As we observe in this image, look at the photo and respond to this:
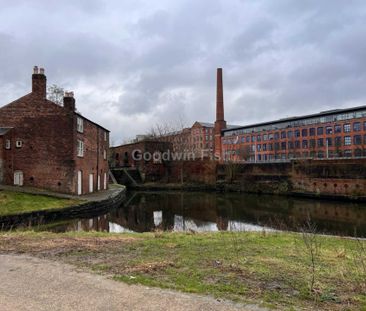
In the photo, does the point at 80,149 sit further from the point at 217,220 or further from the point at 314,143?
the point at 314,143

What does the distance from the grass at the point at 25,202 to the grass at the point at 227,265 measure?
8.13 m

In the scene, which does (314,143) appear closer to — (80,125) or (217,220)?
(217,220)

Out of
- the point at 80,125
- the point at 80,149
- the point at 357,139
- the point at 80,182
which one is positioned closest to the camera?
the point at 80,182

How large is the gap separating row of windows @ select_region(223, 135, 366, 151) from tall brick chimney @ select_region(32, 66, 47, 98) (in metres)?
46.8

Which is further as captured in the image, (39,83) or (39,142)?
(39,142)

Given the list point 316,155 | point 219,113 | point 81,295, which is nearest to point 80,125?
point 81,295

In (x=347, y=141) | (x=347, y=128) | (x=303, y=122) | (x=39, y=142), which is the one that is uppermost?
(x=303, y=122)

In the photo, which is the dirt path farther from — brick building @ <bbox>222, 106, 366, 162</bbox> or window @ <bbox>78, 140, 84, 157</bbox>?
brick building @ <bbox>222, 106, 366, 162</bbox>

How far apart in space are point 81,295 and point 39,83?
70.9ft

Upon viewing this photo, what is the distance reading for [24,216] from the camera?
16016 millimetres

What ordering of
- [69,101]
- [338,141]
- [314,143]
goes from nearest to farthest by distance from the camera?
[69,101], [338,141], [314,143]

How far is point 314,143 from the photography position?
6444cm

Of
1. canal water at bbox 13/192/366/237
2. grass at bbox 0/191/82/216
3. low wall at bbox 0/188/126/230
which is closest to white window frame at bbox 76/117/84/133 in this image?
low wall at bbox 0/188/126/230

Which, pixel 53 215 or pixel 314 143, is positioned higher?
pixel 314 143
